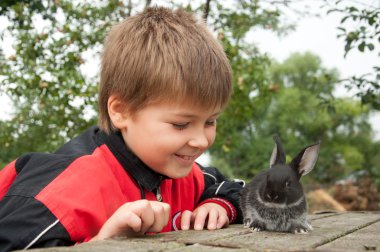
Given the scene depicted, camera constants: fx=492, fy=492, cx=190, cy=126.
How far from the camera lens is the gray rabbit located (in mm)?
2521

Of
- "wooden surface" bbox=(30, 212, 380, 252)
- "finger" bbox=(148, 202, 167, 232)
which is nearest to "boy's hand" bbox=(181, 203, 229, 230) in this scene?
"wooden surface" bbox=(30, 212, 380, 252)

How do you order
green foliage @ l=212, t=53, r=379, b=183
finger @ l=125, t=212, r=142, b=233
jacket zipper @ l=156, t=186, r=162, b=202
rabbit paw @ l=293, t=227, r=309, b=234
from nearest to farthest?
1. finger @ l=125, t=212, r=142, b=233
2. rabbit paw @ l=293, t=227, r=309, b=234
3. jacket zipper @ l=156, t=186, r=162, b=202
4. green foliage @ l=212, t=53, r=379, b=183

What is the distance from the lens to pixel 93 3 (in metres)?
7.51

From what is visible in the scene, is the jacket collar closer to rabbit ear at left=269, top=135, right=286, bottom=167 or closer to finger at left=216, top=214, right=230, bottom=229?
finger at left=216, top=214, right=230, bottom=229

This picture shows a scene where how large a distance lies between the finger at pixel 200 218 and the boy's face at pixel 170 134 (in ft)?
0.76

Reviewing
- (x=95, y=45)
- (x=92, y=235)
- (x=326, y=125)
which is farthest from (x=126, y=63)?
(x=326, y=125)

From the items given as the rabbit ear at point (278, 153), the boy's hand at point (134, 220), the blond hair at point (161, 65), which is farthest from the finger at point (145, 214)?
the rabbit ear at point (278, 153)

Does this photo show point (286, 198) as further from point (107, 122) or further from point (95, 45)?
point (95, 45)

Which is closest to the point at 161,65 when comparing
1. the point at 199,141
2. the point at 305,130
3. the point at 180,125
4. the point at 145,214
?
the point at 180,125

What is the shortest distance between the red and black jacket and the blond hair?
0.27 metres

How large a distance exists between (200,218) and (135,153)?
20.4 inches

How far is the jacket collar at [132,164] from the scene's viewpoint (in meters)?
2.77

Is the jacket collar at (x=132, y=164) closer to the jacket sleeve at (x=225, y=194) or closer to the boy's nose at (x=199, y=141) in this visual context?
the boy's nose at (x=199, y=141)

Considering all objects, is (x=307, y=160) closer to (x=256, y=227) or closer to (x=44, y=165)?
(x=256, y=227)
